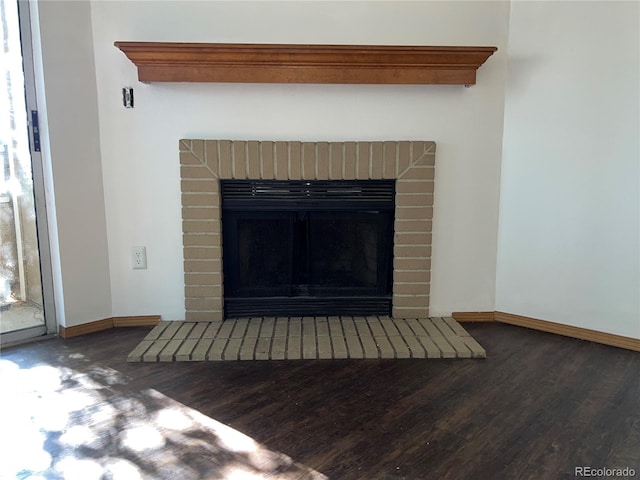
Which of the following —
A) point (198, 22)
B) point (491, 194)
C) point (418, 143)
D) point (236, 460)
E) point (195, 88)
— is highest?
point (198, 22)

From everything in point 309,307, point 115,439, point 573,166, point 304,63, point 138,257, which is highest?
point 304,63

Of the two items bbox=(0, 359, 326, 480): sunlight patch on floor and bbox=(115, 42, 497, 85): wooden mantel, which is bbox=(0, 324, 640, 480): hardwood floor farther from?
bbox=(115, 42, 497, 85): wooden mantel

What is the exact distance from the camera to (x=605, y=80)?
2.33m

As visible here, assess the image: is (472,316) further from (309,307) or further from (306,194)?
(306,194)

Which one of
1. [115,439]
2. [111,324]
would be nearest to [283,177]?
[111,324]

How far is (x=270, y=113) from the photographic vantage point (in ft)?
8.38

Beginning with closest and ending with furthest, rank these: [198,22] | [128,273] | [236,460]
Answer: [236,460]
[198,22]
[128,273]

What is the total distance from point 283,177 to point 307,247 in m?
0.45

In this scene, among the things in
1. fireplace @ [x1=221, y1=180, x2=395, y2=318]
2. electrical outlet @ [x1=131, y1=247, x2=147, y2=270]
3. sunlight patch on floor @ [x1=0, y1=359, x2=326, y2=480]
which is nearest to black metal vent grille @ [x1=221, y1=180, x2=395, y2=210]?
fireplace @ [x1=221, y1=180, x2=395, y2=318]

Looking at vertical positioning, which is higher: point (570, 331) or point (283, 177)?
point (283, 177)

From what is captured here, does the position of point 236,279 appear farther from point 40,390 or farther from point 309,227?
point 40,390

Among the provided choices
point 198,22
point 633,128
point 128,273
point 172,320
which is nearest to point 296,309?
point 172,320

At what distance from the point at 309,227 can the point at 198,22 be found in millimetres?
1273

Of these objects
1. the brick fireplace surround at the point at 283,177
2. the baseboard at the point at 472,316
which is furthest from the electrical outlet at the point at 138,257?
the baseboard at the point at 472,316
